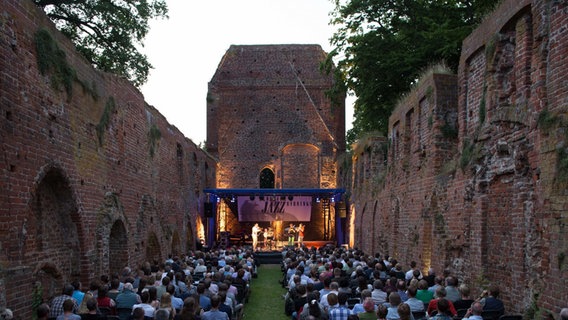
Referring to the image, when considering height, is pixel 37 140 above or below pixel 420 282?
above

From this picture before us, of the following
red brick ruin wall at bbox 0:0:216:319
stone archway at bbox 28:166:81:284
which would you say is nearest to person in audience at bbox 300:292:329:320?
red brick ruin wall at bbox 0:0:216:319

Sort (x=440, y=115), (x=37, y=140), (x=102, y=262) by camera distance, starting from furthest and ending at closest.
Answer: (x=440, y=115), (x=102, y=262), (x=37, y=140)

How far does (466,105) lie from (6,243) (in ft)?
30.3

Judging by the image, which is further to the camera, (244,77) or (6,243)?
(244,77)

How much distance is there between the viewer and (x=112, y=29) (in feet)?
76.0

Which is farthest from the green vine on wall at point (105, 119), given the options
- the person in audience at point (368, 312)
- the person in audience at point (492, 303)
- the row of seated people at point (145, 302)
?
the person in audience at point (492, 303)

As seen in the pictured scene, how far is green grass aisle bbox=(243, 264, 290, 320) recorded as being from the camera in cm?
1311

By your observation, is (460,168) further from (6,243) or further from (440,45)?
(440,45)

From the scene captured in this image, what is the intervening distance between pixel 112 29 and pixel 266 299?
13.7 metres

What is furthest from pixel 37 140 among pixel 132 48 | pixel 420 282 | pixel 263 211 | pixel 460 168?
pixel 263 211

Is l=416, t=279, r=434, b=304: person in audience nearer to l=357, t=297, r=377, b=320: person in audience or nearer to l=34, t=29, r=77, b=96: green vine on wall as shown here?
l=357, t=297, r=377, b=320: person in audience

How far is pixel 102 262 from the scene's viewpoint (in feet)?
41.1

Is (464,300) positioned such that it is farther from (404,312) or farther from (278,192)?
(278,192)

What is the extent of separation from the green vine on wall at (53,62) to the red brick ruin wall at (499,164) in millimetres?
7982
